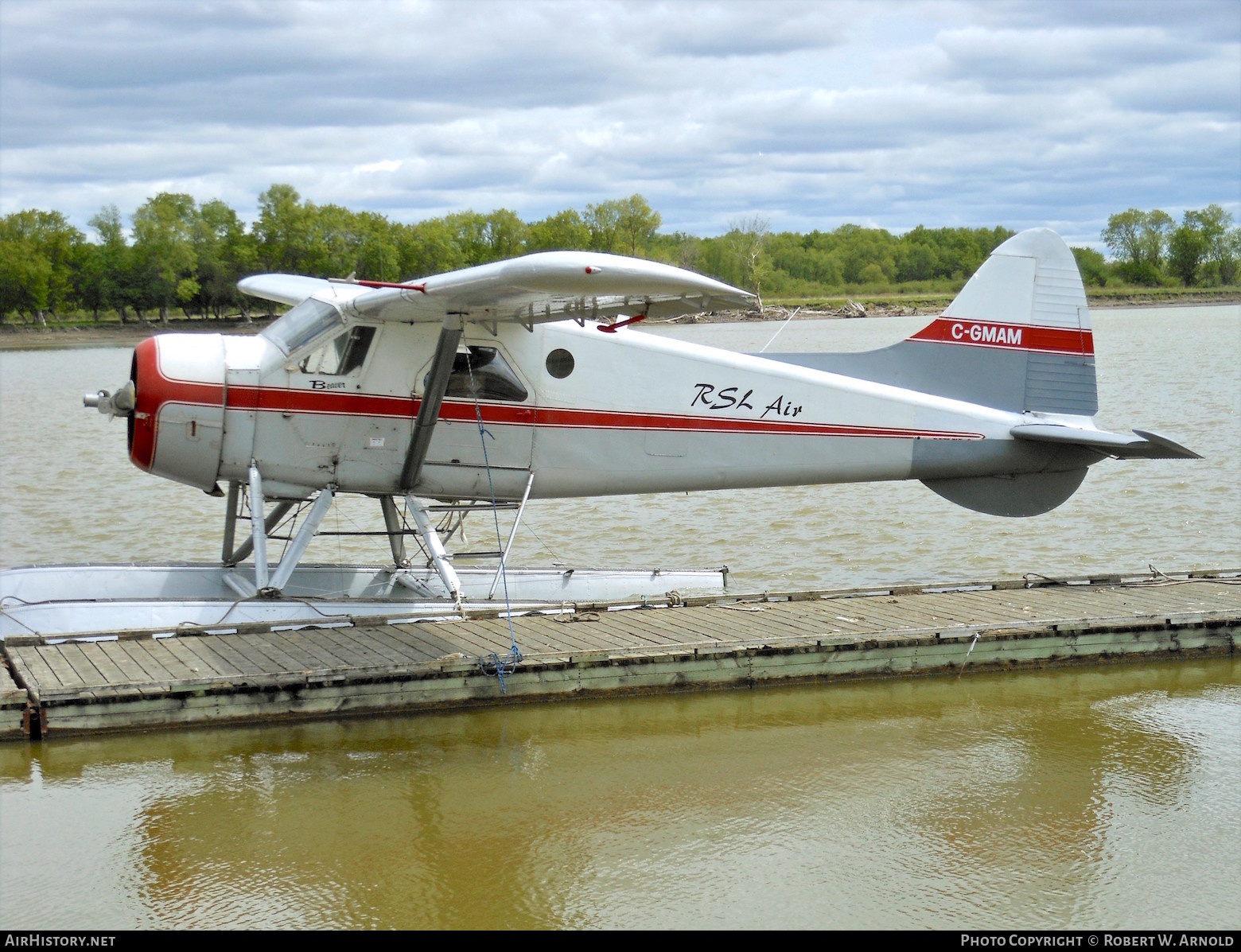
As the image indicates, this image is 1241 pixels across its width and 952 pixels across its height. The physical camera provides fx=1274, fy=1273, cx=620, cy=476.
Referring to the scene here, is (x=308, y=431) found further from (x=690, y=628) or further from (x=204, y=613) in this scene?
(x=690, y=628)

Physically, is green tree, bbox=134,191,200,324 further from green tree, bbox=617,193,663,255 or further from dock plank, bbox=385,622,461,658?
dock plank, bbox=385,622,461,658

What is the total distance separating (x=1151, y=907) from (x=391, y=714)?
164 inches

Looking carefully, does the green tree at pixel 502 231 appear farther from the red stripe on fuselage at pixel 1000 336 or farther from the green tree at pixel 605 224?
the red stripe on fuselage at pixel 1000 336

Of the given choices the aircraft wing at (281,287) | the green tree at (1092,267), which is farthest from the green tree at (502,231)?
the aircraft wing at (281,287)

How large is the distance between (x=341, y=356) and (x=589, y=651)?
261cm

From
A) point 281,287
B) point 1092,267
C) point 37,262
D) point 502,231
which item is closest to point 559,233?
point 502,231

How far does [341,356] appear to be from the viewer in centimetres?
851

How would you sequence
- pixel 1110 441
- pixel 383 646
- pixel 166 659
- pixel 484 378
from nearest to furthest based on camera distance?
pixel 166 659, pixel 383 646, pixel 484 378, pixel 1110 441

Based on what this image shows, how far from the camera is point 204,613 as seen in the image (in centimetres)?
830

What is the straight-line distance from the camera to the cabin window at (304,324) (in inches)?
332

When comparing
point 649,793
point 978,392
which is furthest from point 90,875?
point 978,392

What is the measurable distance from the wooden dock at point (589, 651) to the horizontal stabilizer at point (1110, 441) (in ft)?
3.55

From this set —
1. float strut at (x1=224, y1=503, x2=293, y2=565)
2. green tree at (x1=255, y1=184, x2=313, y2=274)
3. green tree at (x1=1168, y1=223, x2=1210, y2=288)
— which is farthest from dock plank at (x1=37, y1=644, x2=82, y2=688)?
green tree at (x1=1168, y1=223, x2=1210, y2=288)

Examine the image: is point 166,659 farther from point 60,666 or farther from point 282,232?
point 282,232
